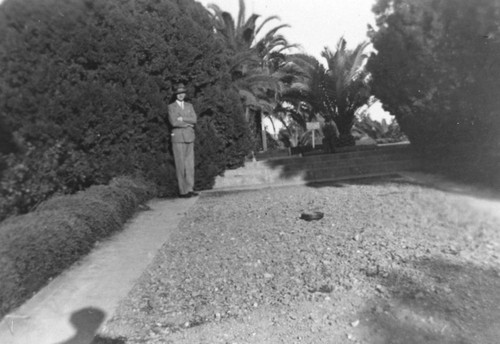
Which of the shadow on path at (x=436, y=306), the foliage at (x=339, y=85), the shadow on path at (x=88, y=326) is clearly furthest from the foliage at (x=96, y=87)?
the foliage at (x=339, y=85)

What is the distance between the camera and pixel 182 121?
775cm

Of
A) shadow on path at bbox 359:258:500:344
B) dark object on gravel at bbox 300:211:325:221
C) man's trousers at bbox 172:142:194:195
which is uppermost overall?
man's trousers at bbox 172:142:194:195

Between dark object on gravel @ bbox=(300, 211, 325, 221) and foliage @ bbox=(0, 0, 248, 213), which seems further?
foliage @ bbox=(0, 0, 248, 213)

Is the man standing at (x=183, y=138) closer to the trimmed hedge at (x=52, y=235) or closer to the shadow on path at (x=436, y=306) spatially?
the trimmed hedge at (x=52, y=235)

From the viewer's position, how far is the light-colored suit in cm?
775

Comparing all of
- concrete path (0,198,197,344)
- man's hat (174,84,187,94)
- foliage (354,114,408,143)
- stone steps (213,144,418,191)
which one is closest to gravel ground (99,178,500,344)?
concrete path (0,198,197,344)

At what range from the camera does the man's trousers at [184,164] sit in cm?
792

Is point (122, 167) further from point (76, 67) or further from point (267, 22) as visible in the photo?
point (267, 22)

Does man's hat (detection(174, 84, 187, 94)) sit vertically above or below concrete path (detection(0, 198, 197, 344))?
above

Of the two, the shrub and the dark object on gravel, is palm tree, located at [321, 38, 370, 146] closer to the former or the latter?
the dark object on gravel

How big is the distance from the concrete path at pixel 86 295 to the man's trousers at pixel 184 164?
84.3 inches

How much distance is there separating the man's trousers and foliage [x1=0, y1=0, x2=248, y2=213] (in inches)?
8.0

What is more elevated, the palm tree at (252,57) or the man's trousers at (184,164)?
the palm tree at (252,57)

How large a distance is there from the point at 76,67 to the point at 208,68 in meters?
2.38
